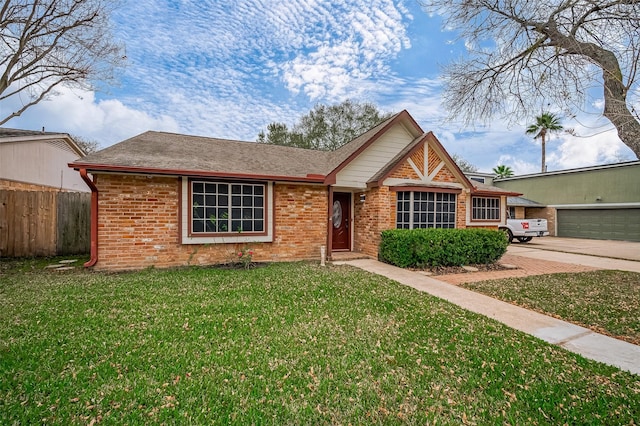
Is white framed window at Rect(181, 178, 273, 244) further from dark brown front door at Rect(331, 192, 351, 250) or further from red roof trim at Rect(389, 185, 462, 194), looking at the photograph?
red roof trim at Rect(389, 185, 462, 194)

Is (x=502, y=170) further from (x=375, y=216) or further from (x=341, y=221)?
(x=375, y=216)

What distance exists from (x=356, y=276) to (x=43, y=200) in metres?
9.80

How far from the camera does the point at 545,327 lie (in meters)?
4.38

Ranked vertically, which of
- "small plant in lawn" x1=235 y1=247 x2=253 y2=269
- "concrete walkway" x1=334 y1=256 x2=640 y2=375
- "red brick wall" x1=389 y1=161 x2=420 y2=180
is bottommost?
"concrete walkway" x1=334 y1=256 x2=640 y2=375

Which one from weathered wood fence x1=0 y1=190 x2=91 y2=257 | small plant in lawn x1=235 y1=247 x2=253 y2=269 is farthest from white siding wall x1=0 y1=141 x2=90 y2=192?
small plant in lawn x1=235 y1=247 x2=253 y2=269

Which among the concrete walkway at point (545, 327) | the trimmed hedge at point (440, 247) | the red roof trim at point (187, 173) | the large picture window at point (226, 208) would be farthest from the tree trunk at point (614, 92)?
the large picture window at point (226, 208)

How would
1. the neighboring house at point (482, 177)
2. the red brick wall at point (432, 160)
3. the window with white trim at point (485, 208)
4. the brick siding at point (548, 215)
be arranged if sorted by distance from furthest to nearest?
1. the neighboring house at point (482, 177)
2. the brick siding at point (548, 215)
3. the window with white trim at point (485, 208)
4. the red brick wall at point (432, 160)

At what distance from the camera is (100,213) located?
24.0 feet

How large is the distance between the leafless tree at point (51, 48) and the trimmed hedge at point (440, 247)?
42.9 feet

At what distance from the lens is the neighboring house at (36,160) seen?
11688 mm

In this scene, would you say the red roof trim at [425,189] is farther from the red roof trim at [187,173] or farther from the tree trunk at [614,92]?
the tree trunk at [614,92]

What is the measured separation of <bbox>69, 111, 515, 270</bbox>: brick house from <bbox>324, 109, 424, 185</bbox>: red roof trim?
0.04 meters

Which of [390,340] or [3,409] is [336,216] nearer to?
[390,340]

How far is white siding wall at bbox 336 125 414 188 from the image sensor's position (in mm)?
10172
